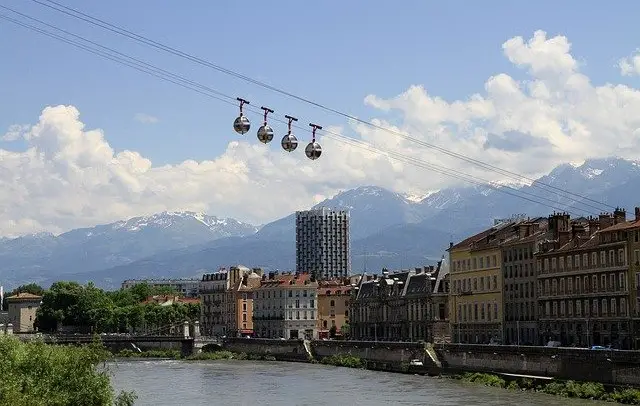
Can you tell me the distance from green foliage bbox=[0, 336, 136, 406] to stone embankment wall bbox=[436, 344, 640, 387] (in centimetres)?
3223

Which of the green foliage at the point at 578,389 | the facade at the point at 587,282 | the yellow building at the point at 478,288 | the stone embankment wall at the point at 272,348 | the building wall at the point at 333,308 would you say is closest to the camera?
the green foliage at the point at 578,389

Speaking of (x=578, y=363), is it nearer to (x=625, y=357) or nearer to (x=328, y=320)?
(x=625, y=357)

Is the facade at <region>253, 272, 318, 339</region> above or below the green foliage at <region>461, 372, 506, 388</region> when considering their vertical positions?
above

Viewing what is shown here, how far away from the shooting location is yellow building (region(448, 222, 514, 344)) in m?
117

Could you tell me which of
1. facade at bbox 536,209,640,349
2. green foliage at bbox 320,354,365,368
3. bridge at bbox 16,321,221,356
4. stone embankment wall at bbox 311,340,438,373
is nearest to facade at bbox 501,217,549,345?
facade at bbox 536,209,640,349

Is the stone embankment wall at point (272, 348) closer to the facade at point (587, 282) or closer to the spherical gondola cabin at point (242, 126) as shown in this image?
the facade at point (587, 282)

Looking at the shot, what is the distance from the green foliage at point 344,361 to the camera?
118912mm

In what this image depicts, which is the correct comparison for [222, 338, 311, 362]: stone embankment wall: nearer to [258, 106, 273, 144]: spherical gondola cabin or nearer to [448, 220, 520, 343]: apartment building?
[448, 220, 520, 343]: apartment building

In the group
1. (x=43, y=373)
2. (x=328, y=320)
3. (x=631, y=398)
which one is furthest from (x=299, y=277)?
(x=43, y=373)

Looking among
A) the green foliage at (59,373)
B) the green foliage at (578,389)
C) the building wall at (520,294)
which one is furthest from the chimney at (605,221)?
the green foliage at (59,373)

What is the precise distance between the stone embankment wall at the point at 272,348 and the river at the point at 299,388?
1131 centimetres

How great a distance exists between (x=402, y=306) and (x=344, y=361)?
790 inches

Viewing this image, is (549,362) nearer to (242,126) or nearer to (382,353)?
(382,353)

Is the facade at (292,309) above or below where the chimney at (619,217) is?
below
